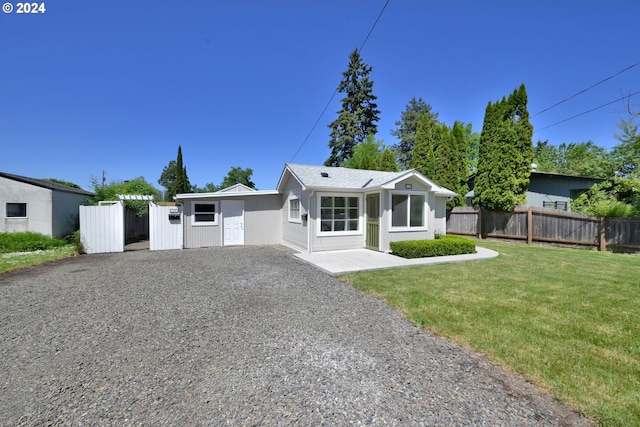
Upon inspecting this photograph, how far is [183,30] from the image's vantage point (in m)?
9.05

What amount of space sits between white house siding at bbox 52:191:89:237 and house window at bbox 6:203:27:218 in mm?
1214

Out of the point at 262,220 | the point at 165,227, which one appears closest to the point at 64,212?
the point at 165,227

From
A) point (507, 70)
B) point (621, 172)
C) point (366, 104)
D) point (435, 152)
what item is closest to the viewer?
point (507, 70)

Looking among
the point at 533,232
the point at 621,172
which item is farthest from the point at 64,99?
the point at 621,172

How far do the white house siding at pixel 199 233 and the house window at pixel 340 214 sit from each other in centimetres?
528

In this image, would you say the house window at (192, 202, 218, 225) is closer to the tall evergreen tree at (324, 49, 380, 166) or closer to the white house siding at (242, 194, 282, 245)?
the white house siding at (242, 194, 282, 245)

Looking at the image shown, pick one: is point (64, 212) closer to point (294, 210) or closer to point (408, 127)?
point (294, 210)

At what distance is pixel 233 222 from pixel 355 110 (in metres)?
23.8

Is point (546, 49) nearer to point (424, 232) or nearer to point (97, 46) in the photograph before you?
point (424, 232)

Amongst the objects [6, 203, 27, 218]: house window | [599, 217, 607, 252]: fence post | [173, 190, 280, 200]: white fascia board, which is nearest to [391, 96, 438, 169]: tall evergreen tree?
[599, 217, 607, 252]: fence post

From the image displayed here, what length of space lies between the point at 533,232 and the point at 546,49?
8214 millimetres

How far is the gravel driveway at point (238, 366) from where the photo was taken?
2139 mm

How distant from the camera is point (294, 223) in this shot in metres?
11.5

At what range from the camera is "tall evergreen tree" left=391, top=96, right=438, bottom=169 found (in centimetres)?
3375
